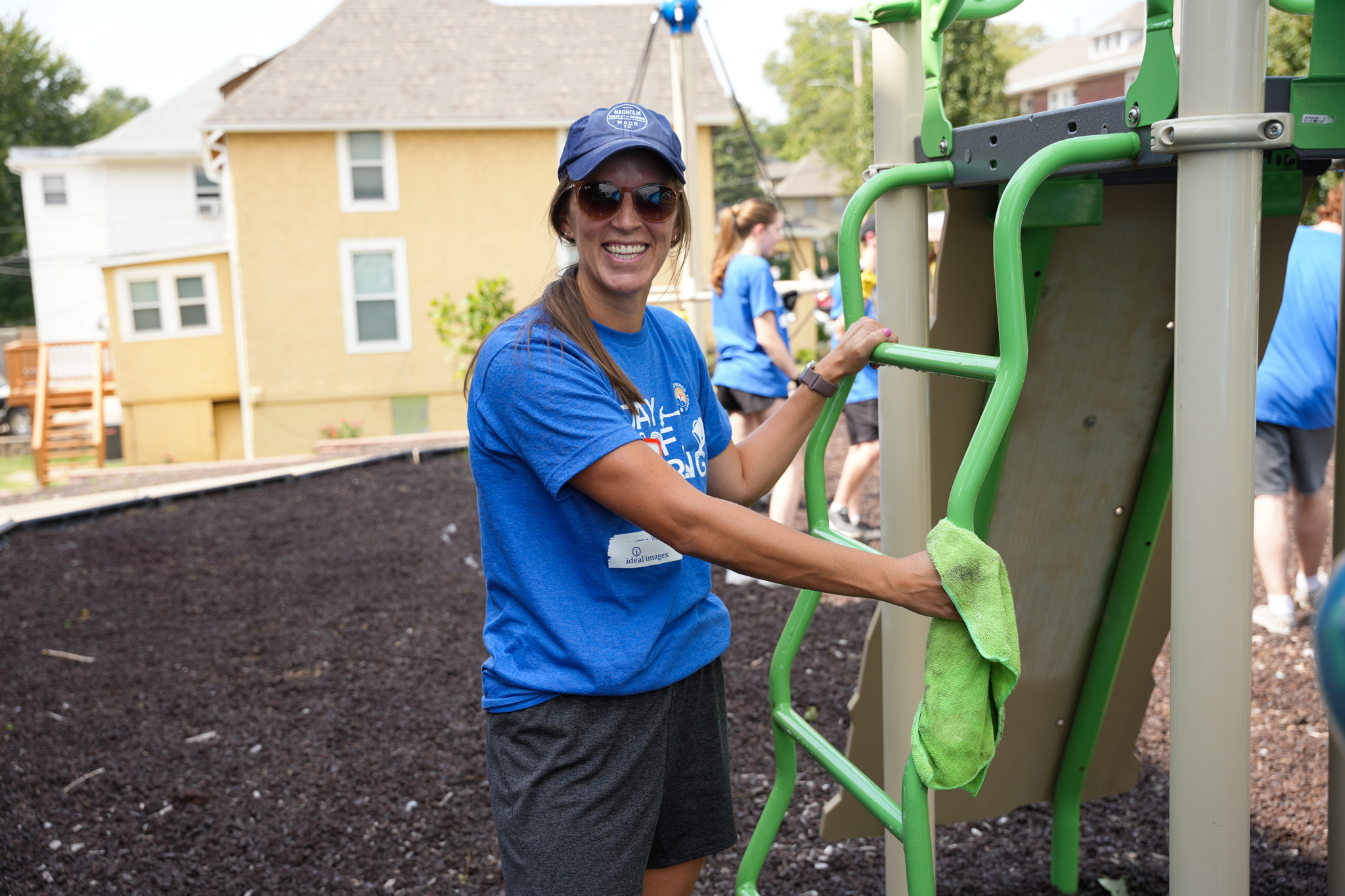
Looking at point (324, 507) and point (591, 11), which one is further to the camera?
point (591, 11)

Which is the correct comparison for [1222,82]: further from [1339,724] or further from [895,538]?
[1339,724]

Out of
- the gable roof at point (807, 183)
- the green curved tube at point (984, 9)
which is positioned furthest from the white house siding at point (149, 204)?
the gable roof at point (807, 183)

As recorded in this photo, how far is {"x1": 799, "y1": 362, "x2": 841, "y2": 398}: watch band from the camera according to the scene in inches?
81.7

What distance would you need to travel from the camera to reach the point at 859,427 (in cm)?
619

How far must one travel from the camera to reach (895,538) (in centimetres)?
221

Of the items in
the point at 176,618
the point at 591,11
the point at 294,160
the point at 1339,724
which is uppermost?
the point at 591,11

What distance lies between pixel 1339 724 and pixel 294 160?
18.9 metres

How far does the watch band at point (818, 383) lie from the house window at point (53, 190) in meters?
34.2

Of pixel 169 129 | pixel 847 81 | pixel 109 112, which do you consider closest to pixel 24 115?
pixel 169 129

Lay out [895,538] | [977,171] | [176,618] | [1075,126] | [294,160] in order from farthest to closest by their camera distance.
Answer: [294,160]
[176,618]
[895,538]
[977,171]
[1075,126]

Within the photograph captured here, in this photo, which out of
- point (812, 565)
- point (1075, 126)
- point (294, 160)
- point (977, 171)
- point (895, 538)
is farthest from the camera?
point (294, 160)

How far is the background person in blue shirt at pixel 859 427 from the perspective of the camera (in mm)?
5977

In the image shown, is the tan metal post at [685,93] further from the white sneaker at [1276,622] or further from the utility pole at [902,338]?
the utility pole at [902,338]

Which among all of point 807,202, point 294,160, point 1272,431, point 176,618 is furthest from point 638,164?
point 807,202
